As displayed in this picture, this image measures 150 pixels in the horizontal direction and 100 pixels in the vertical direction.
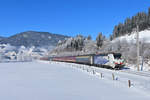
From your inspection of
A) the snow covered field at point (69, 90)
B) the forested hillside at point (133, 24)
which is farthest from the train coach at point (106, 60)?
the forested hillside at point (133, 24)

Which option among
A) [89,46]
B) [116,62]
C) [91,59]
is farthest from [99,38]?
[116,62]

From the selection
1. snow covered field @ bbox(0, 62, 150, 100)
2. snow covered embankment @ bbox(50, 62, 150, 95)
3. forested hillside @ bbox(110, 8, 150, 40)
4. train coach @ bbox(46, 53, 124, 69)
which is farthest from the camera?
forested hillside @ bbox(110, 8, 150, 40)

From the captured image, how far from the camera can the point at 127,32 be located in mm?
123125

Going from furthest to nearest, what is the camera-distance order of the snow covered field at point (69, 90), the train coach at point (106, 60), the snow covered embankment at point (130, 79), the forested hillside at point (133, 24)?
the forested hillside at point (133, 24) < the train coach at point (106, 60) < the snow covered embankment at point (130, 79) < the snow covered field at point (69, 90)

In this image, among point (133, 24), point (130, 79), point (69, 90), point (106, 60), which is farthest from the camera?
point (133, 24)

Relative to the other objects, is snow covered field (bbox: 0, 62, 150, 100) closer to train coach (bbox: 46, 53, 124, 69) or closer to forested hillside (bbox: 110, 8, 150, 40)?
train coach (bbox: 46, 53, 124, 69)

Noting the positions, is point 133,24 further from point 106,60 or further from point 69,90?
point 69,90

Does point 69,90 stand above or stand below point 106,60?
below

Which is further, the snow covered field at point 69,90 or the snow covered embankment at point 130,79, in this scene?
the snow covered embankment at point 130,79

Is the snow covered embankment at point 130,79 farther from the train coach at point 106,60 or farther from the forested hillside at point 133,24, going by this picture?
the forested hillside at point 133,24

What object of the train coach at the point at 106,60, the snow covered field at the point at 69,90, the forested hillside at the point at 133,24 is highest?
the forested hillside at the point at 133,24

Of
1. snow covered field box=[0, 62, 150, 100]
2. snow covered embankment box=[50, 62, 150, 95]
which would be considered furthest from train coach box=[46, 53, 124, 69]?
snow covered field box=[0, 62, 150, 100]

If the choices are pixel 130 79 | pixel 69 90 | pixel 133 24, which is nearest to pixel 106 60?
pixel 130 79

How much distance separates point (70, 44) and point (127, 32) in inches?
1603
